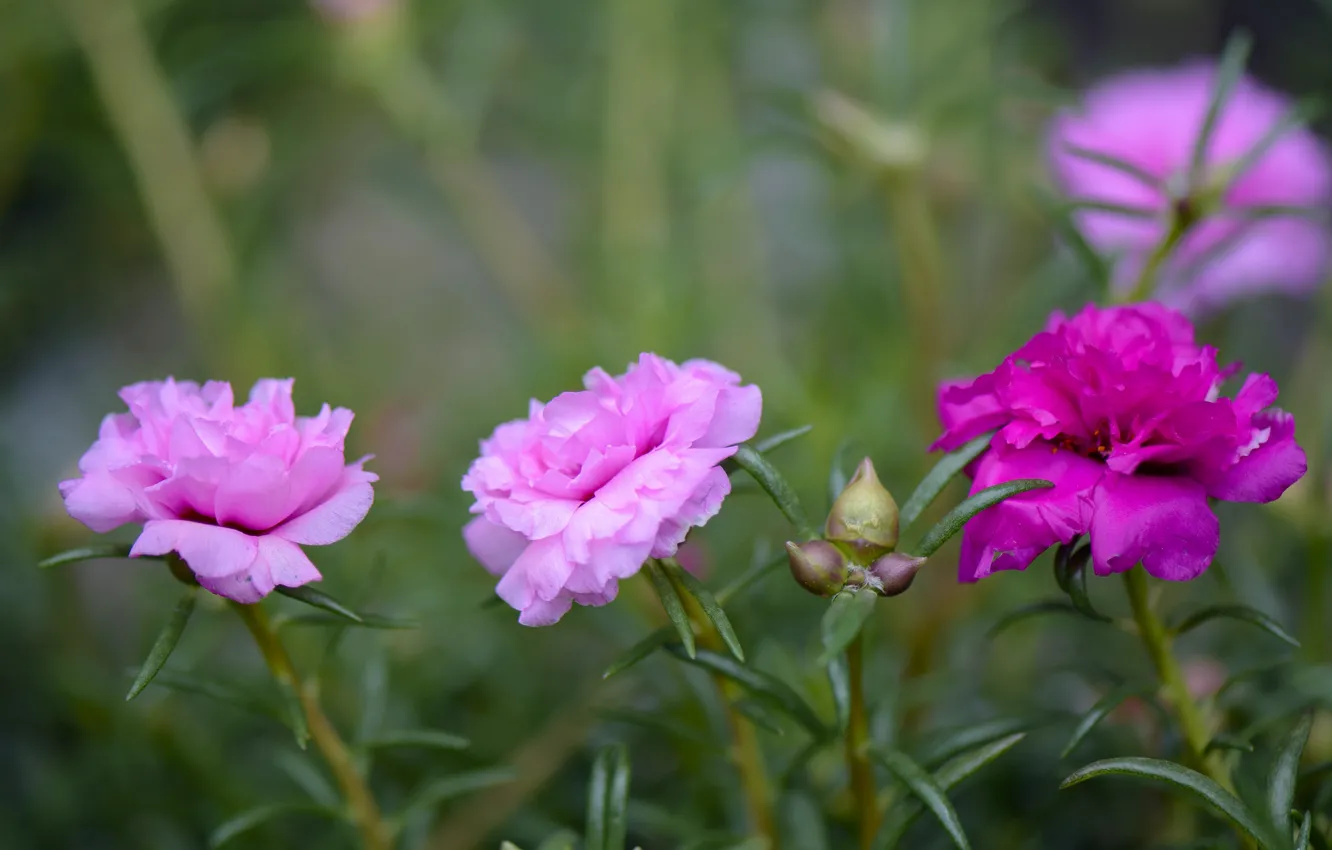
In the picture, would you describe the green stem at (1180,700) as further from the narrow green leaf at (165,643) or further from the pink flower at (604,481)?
the narrow green leaf at (165,643)

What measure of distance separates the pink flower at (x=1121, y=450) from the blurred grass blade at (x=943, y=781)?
9 cm

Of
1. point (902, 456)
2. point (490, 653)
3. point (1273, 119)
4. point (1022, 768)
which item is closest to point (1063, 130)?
point (1273, 119)

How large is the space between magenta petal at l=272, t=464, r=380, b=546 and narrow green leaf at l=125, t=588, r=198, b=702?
57 millimetres

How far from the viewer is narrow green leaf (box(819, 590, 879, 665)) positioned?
0.34 meters

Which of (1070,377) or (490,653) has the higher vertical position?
(1070,377)

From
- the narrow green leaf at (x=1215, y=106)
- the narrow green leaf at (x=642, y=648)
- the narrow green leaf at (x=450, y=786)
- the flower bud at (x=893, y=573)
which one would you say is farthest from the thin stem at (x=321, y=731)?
the narrow green leaf at (x=1215, y=106)

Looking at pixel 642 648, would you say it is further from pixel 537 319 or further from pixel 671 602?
pixel 537 319

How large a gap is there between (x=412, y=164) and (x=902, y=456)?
2.55ft

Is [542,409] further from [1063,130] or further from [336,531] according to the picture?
[1063,130]

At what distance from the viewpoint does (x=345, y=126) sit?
1350 millimetres

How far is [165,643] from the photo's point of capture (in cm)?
39

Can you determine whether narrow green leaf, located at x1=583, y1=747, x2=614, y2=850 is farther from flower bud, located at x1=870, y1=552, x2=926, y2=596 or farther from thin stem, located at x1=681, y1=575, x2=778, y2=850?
flower bud, located at x1=870, y1=552, x2=926, y2=596

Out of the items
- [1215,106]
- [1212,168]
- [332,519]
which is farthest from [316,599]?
[1212,168]

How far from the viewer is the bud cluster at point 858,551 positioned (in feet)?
1.23
